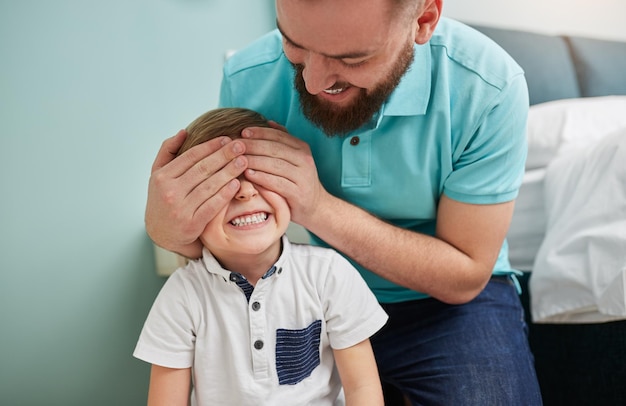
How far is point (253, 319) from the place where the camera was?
1001 mm

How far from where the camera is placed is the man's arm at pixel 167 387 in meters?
1.00

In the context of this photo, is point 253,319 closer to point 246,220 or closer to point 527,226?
point 246,220

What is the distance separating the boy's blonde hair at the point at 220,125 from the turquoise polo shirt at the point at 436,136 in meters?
0.19

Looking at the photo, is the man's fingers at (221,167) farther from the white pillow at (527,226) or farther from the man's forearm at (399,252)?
the white pillow at (527,226)

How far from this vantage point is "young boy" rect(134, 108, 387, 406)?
3.26ft

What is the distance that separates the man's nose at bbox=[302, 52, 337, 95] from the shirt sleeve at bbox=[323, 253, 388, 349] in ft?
1.00

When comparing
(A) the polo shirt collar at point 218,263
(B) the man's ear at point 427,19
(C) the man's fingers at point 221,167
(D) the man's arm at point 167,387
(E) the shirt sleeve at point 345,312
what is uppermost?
(B) the man's ear at point 427,19

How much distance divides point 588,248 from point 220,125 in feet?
2.72

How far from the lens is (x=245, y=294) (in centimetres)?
102

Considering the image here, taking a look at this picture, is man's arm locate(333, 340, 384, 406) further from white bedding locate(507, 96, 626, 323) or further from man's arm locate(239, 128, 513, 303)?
white bedding locate(507, 96, 626, 323)

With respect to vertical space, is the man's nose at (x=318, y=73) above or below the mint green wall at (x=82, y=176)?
above

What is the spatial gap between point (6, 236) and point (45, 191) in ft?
0.45

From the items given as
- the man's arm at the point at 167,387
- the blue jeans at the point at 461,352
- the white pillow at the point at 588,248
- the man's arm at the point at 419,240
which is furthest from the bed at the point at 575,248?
the man's arm at the point at 167,387

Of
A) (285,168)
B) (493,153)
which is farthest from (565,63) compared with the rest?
(285,168)
